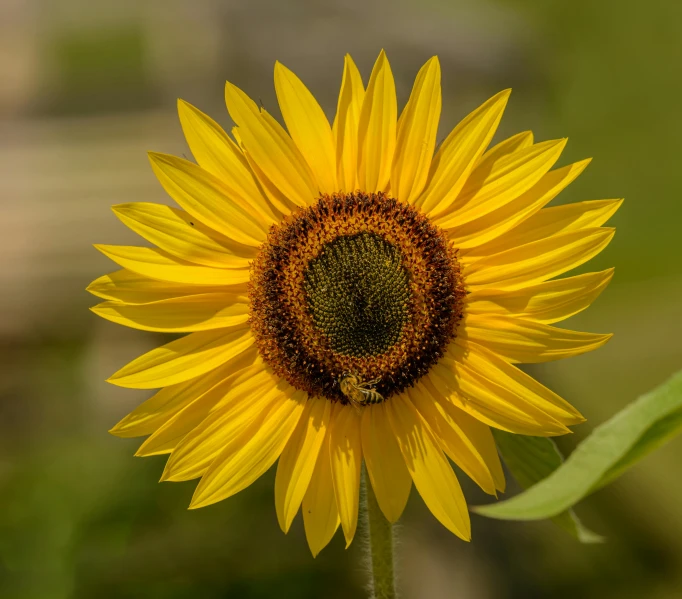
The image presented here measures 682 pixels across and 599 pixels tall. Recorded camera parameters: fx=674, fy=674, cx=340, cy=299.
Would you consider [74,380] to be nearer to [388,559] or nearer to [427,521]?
[427,521]

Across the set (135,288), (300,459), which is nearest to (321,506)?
(300,459)

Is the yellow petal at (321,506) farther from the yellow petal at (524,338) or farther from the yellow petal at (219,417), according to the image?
the yellow petal at (524,338)

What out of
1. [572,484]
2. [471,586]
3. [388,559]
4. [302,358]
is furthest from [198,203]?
[471,586]

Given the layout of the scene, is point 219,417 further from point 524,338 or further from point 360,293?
point 524,338

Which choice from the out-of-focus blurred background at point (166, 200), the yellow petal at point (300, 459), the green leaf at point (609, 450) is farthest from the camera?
the out-of-focus blurred background at point (166, 200)

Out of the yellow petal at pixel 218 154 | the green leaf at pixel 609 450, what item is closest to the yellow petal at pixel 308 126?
the yellow petal at pixel 218 154

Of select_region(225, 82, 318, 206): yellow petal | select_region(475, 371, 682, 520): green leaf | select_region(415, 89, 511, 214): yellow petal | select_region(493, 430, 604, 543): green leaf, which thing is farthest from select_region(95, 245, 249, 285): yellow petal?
select_region(475, 371, 682, 520): green leaf
